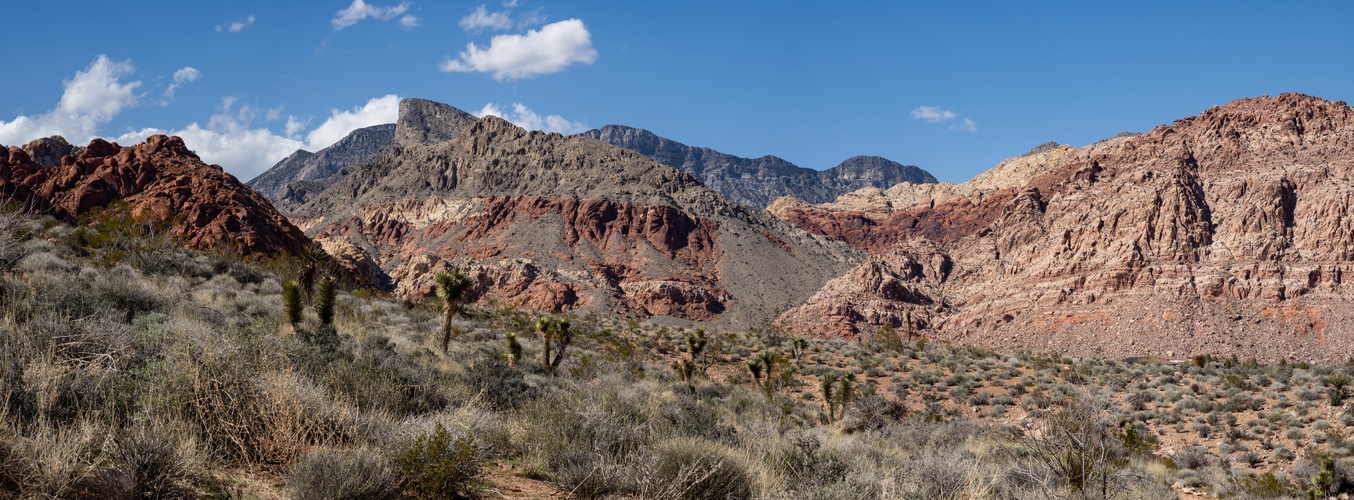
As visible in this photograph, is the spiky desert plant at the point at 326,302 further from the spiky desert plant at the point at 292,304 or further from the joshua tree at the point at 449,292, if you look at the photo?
the joshua tree at the point at 449,292

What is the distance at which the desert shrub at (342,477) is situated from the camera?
14.6ft

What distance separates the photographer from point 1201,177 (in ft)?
228

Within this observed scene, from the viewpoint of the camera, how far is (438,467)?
16.3 ft

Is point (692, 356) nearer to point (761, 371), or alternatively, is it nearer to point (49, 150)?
point (761, 371)

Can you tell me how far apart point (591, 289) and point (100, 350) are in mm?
67704

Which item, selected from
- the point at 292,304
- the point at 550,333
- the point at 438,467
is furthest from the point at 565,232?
the point at 438,467

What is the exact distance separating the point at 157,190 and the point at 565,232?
45.4 meters

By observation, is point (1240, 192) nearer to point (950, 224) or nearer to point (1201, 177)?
point (1201, 177)

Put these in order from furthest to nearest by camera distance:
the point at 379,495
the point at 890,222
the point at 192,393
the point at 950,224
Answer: the point at 890,222
the point at 950,224
the point at 192,393
the point at 379,495

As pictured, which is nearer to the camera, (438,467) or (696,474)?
(438,467)

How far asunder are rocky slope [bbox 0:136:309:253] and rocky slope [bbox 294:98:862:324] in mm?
15776

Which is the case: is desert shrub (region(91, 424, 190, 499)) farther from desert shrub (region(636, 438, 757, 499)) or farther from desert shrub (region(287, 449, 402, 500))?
desert shrub (region(636, 438, 757, 499))

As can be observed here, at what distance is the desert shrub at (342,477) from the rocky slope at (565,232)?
6017 cm

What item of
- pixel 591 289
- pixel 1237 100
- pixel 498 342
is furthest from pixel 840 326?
pixel 1237 100
